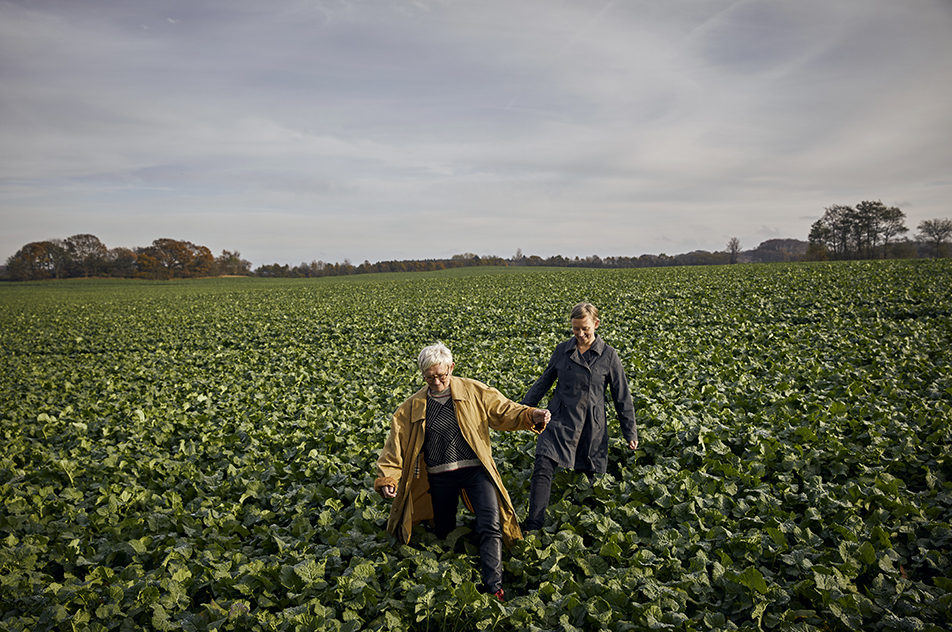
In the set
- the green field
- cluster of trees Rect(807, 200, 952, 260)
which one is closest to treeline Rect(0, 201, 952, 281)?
cluster of trees Rect(807, 200, 952, 260)

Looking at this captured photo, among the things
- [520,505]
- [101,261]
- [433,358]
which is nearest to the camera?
[433,358]

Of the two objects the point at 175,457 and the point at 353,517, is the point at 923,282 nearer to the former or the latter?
the point at 353,517

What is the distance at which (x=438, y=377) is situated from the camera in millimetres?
4164

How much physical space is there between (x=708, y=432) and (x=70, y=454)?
A: 33.7ft

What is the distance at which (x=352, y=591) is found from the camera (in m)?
4.14

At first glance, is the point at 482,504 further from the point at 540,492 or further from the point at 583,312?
the point at 583,312

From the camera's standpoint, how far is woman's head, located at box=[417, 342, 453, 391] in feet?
13.4

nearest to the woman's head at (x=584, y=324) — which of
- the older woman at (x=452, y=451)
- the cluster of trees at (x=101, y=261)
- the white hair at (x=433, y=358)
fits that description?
the older woman at (x=452, y=451)

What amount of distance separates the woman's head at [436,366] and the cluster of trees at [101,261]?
11785cm

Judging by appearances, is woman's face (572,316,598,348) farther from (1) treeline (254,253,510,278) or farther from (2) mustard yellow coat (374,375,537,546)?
(1) treeline (254,253,510,278)

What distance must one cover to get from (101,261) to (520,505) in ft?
407

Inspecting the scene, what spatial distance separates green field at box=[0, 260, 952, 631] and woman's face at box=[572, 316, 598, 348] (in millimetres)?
1748

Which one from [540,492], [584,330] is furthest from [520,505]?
[584,330]

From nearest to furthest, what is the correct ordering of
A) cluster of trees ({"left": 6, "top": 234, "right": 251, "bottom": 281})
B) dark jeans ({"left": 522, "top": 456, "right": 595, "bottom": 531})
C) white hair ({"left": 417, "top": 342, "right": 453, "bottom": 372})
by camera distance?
white hair ({"left": 417, "top": 342, "right": 453, "bottom": 372}) → dark jeans ({"left": 522, "top": 456, "right": 595, "bottom": 531}) → cluster of trees ({"left": 6, "top": 234, "right": 251, "bottom": 281})
